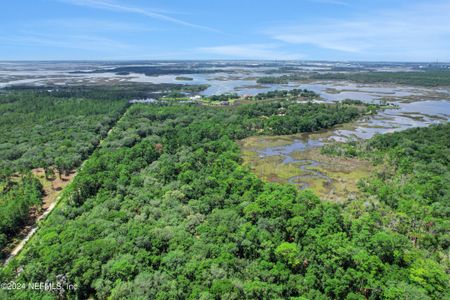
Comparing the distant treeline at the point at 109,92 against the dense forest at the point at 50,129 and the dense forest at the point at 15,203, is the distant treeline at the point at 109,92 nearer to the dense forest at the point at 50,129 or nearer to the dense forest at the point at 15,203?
the dense forest at the point at 50,129

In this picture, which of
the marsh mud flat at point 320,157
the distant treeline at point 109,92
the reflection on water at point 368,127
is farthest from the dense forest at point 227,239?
the distant treeline at point 109,92

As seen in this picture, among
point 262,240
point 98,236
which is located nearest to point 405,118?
point 262,240

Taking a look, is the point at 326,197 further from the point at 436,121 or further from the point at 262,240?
the point at 436,121

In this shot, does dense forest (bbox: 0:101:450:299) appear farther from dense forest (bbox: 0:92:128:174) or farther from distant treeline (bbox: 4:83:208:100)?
distant treeline (bbox: 4:83:208:100)

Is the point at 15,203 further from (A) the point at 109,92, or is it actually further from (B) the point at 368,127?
(A) the point at 109,92

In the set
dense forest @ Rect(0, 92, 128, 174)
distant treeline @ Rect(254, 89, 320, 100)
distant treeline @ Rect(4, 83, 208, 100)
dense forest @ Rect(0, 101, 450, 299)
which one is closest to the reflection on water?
dense forest @ Rect(0, 101, 450, 299)

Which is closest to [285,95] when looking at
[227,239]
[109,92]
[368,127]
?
[368,127]
